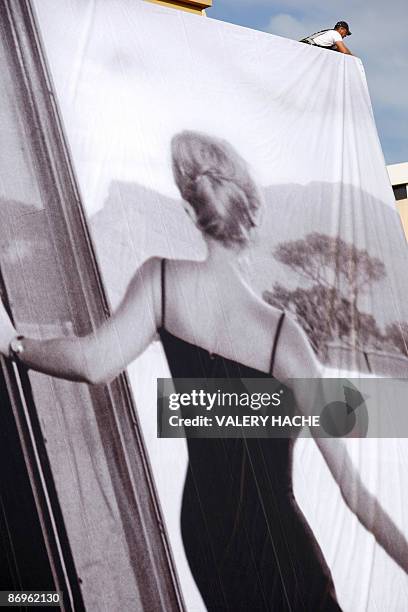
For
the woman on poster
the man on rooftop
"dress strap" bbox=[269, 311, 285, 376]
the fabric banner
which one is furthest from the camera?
the man on rooftop

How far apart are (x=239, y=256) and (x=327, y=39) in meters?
2.15

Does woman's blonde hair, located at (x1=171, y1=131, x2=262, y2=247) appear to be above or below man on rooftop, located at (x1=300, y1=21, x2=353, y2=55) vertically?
below

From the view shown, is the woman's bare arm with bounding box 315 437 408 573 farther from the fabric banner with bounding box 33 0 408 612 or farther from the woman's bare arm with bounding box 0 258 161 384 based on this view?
the woman's bare arm with bounding box 0 258 161 384

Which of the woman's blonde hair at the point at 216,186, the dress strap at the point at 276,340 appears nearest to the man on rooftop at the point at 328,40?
the woman's blonde hair at the point at 216,186

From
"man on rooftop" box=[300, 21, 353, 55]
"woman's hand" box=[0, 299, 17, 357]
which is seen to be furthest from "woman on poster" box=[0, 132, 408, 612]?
"man on rooftop" box=[300, 21, 353, 55]

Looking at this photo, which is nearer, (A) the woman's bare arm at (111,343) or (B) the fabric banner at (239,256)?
(A) the woman's bare arm at (111,343)

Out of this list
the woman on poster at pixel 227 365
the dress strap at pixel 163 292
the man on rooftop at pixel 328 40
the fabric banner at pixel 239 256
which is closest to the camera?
the woman on poster at pixel 227 365

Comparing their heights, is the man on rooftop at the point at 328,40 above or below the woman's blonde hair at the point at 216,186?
above

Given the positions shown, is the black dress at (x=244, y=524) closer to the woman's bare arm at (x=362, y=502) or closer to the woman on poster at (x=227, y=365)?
the woman on poster at (x=227, y=365)

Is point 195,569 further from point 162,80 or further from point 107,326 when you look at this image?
point 162,80

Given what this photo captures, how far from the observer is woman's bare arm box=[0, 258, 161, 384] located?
436cm

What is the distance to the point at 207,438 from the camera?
4777mm

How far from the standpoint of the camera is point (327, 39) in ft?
22.1

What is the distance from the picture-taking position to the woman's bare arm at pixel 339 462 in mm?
5262
